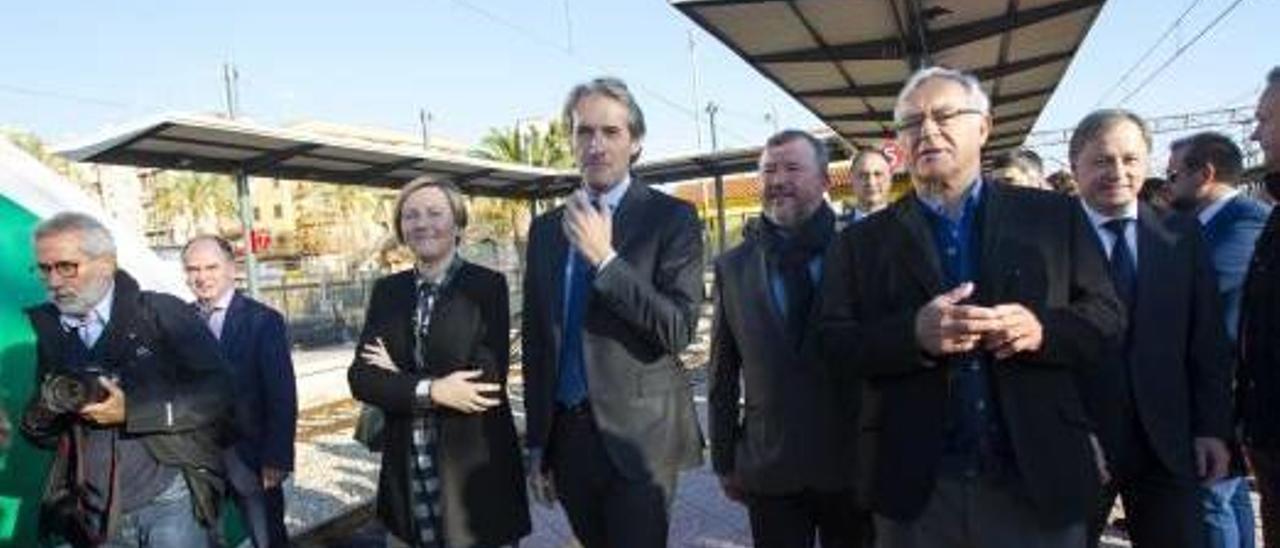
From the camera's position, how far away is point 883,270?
2.79m

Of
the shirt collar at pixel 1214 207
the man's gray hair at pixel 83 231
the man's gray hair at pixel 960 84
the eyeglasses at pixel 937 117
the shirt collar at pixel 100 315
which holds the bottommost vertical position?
the shirt collar at pixel 100 315

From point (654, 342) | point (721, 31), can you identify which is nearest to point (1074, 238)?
point (654, 342)

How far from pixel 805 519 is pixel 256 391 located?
2.51m

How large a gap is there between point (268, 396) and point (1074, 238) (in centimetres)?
349

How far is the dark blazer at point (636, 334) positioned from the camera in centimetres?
325

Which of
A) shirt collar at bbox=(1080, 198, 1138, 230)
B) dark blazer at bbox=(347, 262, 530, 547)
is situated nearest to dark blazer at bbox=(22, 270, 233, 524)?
dark blazer at bbox=(347, 262, 530, 547)

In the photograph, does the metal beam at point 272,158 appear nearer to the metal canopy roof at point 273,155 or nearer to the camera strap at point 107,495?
the metal canopy roof at point 273,155

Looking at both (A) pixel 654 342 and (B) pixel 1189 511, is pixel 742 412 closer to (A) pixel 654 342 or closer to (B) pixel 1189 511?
(A) pixel 654 342

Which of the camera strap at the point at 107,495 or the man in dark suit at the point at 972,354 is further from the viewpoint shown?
the camera strap at the point at 107,495

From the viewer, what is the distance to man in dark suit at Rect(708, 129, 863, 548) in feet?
11.9

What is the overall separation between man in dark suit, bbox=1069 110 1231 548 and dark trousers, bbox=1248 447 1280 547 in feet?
0.29

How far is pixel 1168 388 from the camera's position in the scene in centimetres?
344

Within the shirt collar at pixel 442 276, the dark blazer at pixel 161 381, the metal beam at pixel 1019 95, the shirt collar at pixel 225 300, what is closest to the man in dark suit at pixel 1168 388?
the shirt collar at pixel 442 276

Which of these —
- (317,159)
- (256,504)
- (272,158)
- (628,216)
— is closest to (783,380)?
(628,216)
